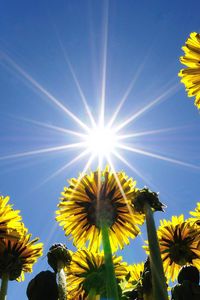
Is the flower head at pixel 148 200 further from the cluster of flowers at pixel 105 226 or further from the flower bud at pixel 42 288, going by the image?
the flower bud at pixel 42 288

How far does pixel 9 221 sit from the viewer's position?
5.27m

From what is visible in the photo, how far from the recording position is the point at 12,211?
542 cm

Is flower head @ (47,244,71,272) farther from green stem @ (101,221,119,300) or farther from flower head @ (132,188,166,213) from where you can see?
flower head @ (132,188,166,213)

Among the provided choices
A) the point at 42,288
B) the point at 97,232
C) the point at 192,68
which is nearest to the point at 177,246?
the point at 97,232

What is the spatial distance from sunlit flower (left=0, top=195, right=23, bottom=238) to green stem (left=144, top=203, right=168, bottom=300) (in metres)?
2.05

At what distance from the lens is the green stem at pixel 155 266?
283 centimetres

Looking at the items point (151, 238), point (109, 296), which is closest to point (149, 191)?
point (151, 238)

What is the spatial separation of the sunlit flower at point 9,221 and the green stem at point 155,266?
6.72ft

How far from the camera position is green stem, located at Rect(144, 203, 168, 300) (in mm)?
2834

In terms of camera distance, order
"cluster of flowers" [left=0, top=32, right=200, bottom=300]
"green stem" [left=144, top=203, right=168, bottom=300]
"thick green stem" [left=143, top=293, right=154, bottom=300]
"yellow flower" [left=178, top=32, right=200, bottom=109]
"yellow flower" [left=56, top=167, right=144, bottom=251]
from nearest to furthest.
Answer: "green stem" [left=144, top=203, right=168, bottom=300] → "thick green stem" [left=143, top=293, right=154, bottom=300] → "cluster of flowers" [left=0, top=32, right=200, bottom=300] → "yellow flower" [left=56, top=167, right=144, bottom=251] → "yellow flower" [left=178, top=32, right=200, bottom=109]

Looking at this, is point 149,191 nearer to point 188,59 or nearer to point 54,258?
point 54,258

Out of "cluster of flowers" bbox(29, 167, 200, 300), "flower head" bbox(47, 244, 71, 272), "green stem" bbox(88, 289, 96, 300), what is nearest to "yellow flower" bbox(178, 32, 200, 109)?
"cluster of flowers" bbox(29, 167, 200, 300)

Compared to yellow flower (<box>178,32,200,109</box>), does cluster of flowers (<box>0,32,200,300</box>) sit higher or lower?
lower

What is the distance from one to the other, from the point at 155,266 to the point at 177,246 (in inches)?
109
